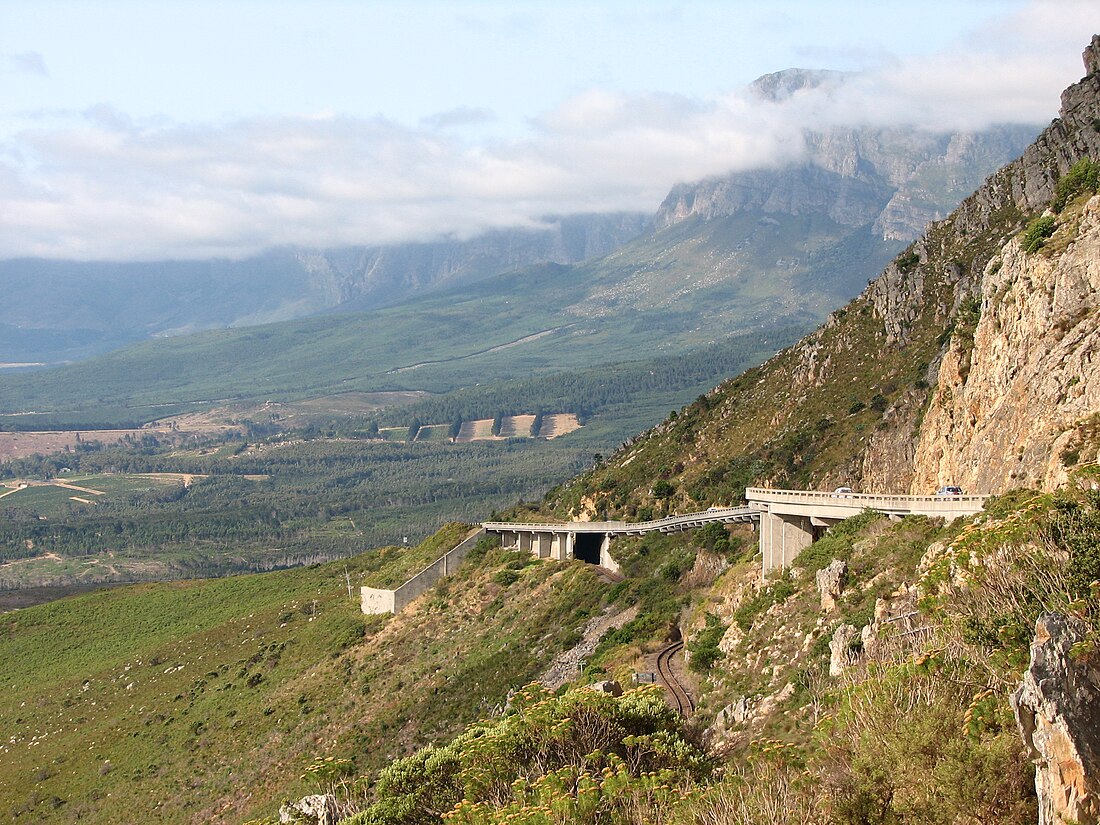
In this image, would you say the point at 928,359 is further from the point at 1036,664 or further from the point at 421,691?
the point at 1036,664

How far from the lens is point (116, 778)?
2549 inches

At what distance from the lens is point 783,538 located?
5109cm

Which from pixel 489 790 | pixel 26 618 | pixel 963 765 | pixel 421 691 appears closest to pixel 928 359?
pixel 421 691

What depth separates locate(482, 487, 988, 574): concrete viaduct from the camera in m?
43.2

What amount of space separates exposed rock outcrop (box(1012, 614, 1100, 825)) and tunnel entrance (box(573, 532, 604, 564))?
57935 millimetres

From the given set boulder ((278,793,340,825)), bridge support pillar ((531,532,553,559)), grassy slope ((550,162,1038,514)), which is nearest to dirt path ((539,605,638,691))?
grassy slope ((550,162,1038,514))

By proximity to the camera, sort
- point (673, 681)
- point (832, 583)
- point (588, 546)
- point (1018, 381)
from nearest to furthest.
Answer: point (832, 583), point (1018, 381), point (673, 681), point (588, 546)

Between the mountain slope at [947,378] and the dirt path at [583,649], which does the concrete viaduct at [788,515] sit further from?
the dirt path at [583,649]

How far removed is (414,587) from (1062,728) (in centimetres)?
6199

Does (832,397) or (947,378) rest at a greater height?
(947,378)

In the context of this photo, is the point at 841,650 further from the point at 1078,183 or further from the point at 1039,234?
the point at 1078,183

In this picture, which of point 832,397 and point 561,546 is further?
point 832,397

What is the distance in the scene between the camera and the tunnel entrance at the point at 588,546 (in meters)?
78.0

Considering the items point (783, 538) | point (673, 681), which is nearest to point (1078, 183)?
point (783, 538)
